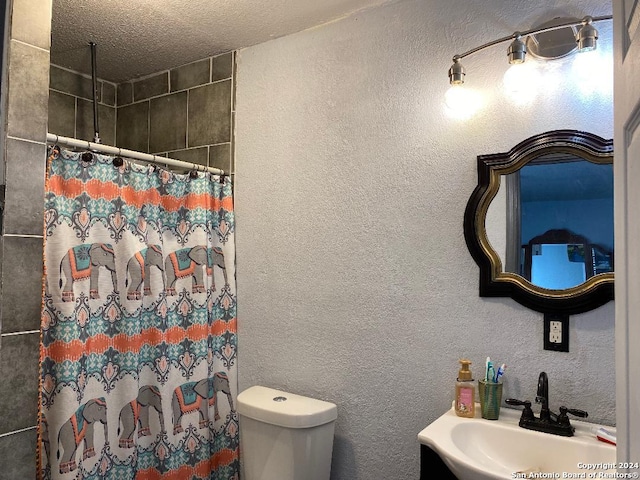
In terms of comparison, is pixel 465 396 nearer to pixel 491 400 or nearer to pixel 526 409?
pixel 491 400

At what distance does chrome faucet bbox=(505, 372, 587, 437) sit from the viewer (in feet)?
4.81

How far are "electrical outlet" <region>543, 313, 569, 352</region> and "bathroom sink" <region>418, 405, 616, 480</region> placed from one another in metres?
0.23

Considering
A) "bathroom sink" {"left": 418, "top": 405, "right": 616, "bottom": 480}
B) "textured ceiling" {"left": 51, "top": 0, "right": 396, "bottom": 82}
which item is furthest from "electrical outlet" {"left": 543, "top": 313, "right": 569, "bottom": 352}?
"textured ceiling" {"left": 51, "top": 0, "right": 396, "bottom": 82}

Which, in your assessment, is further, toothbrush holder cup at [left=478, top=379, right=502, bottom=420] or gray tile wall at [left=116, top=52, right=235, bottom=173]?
gray tile wall at [left=116, top=52, right=235, bottom=173]

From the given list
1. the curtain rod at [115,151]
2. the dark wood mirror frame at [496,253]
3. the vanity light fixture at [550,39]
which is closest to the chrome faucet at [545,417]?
the dark wood mirror frame at [496,253]

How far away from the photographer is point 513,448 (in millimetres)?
1493

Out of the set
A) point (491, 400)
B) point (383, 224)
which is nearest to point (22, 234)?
point (383, 224)

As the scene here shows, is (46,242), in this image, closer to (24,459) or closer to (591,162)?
(24,459)

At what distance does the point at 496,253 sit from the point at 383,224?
450mm

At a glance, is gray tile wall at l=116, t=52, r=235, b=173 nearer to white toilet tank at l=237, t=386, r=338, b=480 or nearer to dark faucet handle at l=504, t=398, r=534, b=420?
white toilet tank at l=237, t=386, r=338, b=480

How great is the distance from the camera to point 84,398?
1.78m

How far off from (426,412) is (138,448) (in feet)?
3.79

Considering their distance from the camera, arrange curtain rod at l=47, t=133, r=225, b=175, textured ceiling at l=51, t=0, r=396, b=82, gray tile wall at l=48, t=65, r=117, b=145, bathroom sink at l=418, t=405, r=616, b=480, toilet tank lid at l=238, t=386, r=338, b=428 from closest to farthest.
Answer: bathroom sink at l=418, t=405, r=616, b=480, curtain rod at l=47, t=133, r=225, b=175, toilet tank lid at l=238, t=386, r=338, b=428, textured ceiling at l=51, t=0, r=396, b=82, gray tile wall at l=48, t=65, r=117, b=145

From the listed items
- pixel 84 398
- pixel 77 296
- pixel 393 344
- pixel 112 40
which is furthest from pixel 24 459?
pixel 112 40
